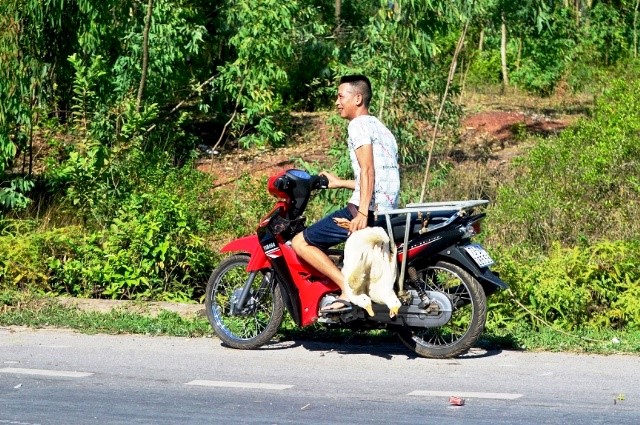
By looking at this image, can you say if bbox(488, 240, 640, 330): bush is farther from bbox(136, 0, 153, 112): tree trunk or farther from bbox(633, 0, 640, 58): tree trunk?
bbox(633, 0, 640, 58): tree trunk

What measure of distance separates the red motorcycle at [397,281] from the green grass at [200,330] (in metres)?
0.43

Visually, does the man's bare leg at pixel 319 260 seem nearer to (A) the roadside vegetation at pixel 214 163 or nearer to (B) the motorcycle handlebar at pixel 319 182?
(B) the motorcycle handlebar at pixel 319 182

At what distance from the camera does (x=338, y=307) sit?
8312 mm

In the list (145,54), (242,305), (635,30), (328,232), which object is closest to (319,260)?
(328,232)

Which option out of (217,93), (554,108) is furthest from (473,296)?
(554,108)

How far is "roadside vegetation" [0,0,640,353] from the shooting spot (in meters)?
9.78

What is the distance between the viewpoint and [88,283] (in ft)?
36.9

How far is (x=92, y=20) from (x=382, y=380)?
8182 millimetres

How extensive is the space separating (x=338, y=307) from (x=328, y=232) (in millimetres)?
556

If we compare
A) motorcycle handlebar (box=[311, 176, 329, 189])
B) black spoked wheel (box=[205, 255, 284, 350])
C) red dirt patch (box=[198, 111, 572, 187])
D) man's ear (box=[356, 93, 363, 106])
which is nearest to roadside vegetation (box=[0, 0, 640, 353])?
red dirt patch (box=[198, 111, 572, 187])

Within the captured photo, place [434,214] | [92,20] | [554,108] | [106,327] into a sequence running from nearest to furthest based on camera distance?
[434,214] → [106,327] → [92,20] → [554,108]

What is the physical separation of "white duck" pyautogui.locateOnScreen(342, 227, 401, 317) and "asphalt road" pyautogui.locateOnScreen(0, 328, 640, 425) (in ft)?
1.60

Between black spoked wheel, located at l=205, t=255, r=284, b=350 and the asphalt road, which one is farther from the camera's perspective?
black spoked wheel, located at l=205, t=255, r=284, b=350

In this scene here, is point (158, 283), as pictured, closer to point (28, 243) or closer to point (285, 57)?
point (28, 243)
